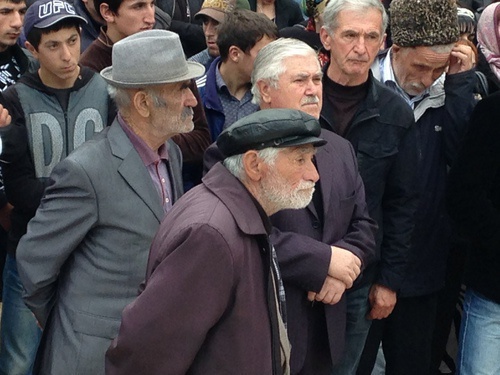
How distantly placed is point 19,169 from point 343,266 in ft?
4.83

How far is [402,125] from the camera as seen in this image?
12.9ft

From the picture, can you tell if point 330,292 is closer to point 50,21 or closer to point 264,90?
point 264,90

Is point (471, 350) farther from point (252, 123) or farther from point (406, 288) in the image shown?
point (252, 123)

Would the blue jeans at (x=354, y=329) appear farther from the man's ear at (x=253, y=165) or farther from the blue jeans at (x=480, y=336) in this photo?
the man's ear at (x=253, y=165)

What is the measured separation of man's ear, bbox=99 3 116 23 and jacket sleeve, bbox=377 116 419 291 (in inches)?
64.6

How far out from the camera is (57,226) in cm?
309

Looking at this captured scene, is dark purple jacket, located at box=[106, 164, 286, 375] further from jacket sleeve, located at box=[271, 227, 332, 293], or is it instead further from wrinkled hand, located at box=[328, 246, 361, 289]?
wrinkled hand, located at box=[328, 246, 361, 289]

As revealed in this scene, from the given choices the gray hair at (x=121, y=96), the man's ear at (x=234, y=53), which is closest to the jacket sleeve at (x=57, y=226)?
the gray hair at (x=121, y=96)

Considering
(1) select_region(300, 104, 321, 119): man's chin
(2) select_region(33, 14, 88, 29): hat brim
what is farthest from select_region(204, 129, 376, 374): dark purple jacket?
(2) select_region(33, 14, 88, 29): hat brim

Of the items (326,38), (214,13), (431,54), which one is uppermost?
(326,38)

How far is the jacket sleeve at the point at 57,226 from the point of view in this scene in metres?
3.08

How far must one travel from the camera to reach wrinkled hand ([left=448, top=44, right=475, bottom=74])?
4191mm

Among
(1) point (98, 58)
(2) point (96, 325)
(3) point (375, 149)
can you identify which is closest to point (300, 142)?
(2) point (96, 325)

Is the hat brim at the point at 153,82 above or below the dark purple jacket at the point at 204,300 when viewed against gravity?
above
